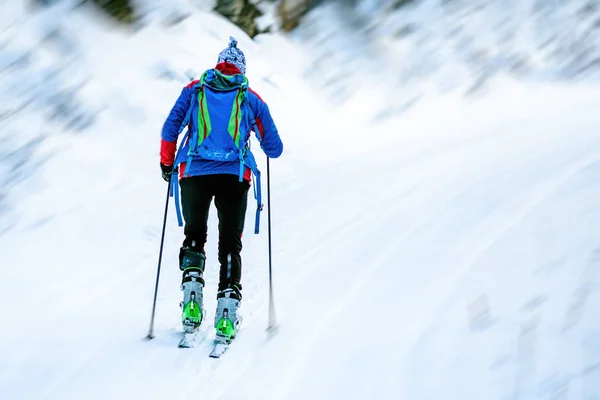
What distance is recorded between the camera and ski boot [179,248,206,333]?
368 cm

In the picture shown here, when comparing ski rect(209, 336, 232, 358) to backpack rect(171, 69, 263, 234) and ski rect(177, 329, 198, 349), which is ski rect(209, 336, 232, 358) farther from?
backpack rect(171, 69, 263, 234)

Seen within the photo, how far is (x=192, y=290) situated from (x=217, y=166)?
0.80 meters

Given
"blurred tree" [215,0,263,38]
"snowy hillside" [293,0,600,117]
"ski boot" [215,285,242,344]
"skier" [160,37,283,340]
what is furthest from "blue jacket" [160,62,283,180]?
"blurred tree" [215,0,263,38]

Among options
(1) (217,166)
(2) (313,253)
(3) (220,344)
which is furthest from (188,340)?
(2) (313,253)

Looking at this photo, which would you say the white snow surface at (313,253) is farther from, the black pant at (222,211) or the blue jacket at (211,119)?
the blue jacket at (211,119)

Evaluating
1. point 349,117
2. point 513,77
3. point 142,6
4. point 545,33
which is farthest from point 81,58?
point 545,33

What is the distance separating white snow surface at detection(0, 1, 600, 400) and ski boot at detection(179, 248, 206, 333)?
155 mm

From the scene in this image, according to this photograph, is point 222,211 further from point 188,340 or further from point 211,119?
point 188,340

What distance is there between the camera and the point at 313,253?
541 cm

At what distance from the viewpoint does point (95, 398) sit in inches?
120

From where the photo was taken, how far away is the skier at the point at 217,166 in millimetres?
3619

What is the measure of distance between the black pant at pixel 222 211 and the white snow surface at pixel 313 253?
1.67 feet

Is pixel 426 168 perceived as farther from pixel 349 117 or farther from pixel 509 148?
pixel 349 117

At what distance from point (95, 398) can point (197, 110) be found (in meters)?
1.74
